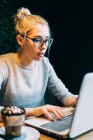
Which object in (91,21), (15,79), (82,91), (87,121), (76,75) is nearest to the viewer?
(82,91)

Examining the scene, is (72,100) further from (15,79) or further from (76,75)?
(76,75)

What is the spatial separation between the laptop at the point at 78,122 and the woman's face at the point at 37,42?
1.74 feet

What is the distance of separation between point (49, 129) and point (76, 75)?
201cm

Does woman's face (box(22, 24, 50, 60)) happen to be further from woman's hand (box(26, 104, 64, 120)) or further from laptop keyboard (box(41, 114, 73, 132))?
laptop keyboard (box(41, 114, 73, 132))

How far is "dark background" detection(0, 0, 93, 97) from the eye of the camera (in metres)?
3.12

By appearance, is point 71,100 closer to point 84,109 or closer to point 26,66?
point 26,66

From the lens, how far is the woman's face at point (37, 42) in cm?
180

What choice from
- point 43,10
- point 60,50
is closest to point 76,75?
point 60,50

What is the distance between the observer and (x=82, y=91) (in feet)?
3.72

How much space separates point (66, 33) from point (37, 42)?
1.54 meters

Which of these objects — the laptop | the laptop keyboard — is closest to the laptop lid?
the laptop

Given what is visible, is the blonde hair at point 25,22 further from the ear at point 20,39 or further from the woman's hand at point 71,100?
the woman's hand at point 71,100

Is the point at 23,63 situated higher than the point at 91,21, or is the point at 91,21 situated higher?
the point at 91,21

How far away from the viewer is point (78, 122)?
3.86ft
